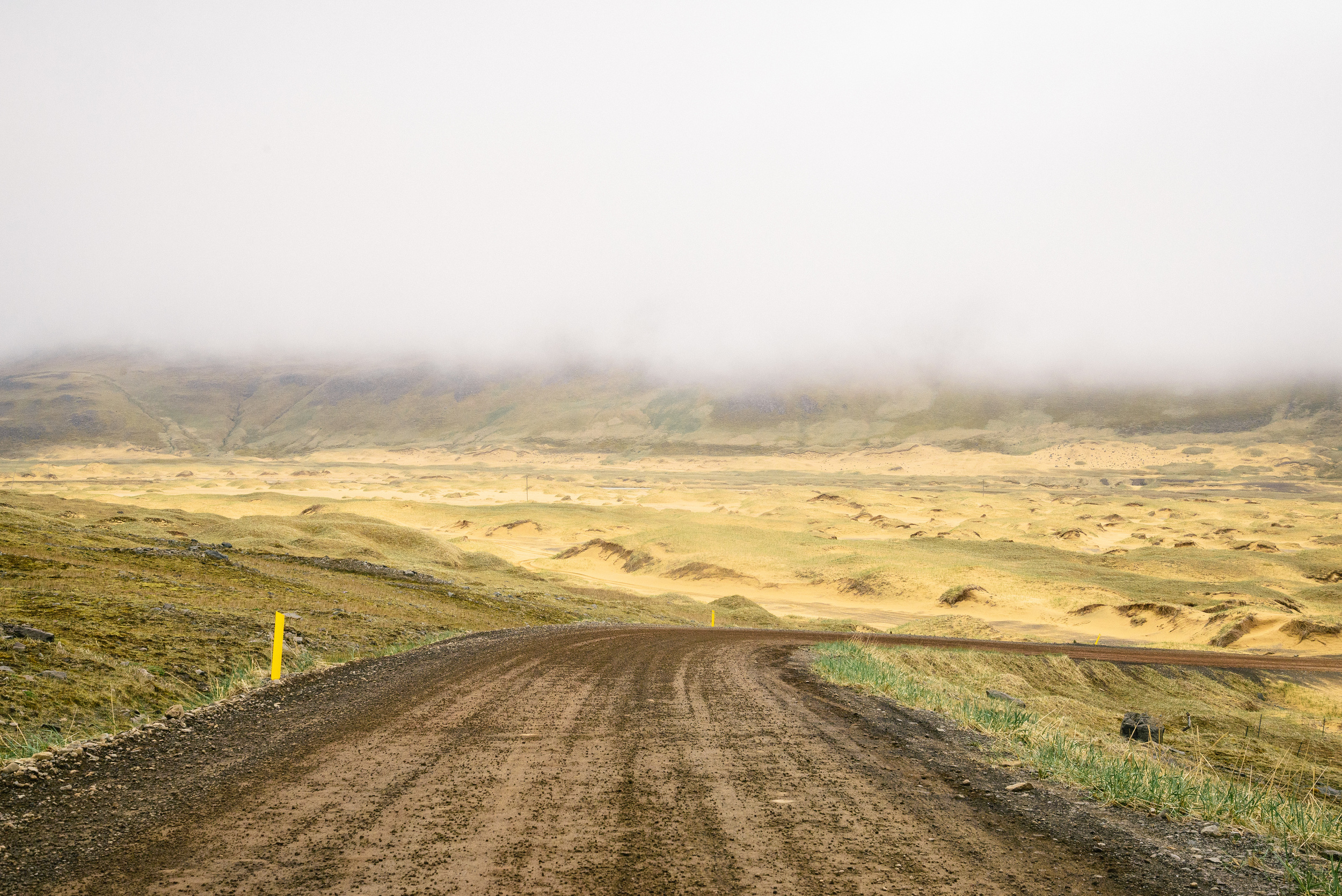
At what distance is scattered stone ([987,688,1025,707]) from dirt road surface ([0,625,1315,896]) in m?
7.95

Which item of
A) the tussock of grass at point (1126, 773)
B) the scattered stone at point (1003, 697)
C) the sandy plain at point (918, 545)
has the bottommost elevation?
the sandy plain at point (918, 545)

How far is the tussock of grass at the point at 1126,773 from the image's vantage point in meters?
6.90

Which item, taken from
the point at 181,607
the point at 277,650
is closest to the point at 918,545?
the point at 181,607

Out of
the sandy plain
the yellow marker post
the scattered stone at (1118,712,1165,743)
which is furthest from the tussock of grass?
the sandy plain

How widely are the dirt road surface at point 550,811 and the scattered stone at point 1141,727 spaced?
811 centimetres

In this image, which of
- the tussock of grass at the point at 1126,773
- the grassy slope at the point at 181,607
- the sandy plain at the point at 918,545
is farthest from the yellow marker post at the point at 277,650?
the sandy plain at the point at 918,545

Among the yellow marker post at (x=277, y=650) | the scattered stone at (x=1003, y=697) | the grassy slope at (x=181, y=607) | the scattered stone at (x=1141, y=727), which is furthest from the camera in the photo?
the scattered stone at (x=1003, y=697)

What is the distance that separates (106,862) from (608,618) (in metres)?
27.9

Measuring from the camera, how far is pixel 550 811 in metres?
6.50

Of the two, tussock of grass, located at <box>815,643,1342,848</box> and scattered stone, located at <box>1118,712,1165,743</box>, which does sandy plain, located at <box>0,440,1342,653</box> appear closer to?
scattered stone, located at <box>1118,712,1165,743</box>

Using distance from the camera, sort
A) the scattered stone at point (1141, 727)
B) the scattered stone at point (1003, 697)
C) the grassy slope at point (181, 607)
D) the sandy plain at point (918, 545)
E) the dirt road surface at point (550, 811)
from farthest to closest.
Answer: the sandy plain at point (918, 545), the scattered stone at point (1003, 697), the scattered stone at point (1141, 727), the grassy slope at point (181, 607), the dirt road surface at point (550, 811)

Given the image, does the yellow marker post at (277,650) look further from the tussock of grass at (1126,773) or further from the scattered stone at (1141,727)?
the scattered stone at (1141,727)

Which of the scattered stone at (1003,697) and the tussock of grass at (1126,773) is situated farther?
the scattered stone at (1003,697)

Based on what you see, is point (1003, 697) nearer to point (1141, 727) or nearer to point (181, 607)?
point (1141, 727)
